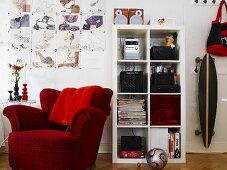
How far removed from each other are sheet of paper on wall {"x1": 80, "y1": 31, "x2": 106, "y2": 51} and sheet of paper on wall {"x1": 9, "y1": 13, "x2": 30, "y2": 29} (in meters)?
0.75

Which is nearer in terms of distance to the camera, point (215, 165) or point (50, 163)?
point (50, 163)

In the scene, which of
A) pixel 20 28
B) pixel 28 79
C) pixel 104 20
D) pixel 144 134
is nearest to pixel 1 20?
pixel 20 28

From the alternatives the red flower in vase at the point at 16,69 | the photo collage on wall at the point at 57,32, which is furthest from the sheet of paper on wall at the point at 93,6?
the red flower in vase at the point at 16,69

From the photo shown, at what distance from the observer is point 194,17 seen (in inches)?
143

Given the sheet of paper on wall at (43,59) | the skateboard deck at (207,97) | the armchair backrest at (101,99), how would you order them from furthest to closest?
the sheet of paper on wall at (43,59), the skateboard deck at (207,97), the armchair backrest at (101,99)

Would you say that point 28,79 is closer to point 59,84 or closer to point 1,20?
point 59,84

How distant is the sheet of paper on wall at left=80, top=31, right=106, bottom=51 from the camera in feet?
11.8

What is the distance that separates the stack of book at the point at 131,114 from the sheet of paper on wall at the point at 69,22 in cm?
121

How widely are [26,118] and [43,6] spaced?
A: 1683 millimetres

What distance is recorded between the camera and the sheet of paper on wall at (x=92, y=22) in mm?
3611

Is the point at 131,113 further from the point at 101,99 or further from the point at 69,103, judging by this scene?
the point at 69,103

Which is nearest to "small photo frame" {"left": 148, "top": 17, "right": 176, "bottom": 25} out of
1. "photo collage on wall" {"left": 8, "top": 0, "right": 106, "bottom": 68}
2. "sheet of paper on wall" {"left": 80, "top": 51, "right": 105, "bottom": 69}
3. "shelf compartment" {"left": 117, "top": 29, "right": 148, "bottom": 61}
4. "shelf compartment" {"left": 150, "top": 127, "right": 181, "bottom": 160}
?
"shelf compartment" {"left": 117, "top": 29, "right": 148, "bottom": 61}

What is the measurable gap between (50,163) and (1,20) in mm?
2208

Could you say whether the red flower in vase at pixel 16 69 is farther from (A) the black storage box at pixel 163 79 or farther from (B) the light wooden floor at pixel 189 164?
(A) the black storage box at pixel 163 79
